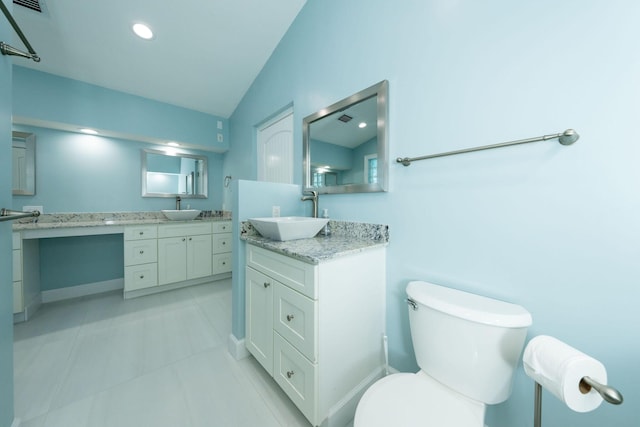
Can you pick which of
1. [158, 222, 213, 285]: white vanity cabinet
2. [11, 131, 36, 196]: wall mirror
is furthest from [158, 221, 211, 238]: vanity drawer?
[11, 131, 36, 196]: wall mirror

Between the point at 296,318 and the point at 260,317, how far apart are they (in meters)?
0.43

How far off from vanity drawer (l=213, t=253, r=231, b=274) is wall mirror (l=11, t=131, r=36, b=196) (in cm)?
196

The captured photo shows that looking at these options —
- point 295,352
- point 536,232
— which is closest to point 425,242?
point 536,232

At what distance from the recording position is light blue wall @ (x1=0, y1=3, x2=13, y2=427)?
3.03ft

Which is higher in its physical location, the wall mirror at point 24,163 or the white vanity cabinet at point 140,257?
the wall mirror at point 24,163

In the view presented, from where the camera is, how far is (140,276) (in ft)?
8.40

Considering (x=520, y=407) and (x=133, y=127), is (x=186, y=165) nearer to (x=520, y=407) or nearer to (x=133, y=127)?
(x=133, y=127)

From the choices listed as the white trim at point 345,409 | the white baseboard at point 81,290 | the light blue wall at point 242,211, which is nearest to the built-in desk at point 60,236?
the white baseboard at point 81,290

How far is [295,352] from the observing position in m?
1.13

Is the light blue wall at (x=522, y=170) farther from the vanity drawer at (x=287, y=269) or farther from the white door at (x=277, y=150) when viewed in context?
the white door at (x=277, y=150)

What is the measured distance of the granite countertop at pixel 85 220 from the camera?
2.10 m

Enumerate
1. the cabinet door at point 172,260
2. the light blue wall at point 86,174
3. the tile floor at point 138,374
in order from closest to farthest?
the tile floor at point 138,374
the light blue wall at point 86,174
the cabinet door at point 172,260

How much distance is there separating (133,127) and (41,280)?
6.41 feet

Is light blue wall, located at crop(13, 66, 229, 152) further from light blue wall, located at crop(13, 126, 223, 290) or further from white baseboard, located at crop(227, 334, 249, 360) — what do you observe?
white baseboard, located at crop(227, 334, 249, 360)
